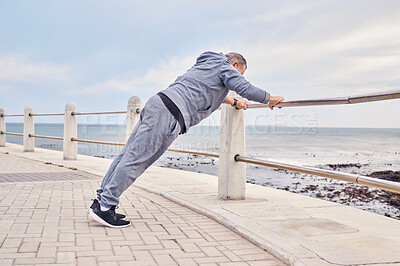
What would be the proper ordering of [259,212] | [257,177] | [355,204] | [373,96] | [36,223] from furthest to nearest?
[257,177]
[355,204]
[259,212]
[36,223]
[373,96]

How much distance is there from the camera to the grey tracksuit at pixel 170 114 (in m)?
2.97

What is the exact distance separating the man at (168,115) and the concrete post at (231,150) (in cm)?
93

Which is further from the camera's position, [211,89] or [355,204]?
[355,204]

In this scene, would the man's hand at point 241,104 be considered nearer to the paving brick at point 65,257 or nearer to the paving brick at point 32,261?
the paving brick at point 65,257

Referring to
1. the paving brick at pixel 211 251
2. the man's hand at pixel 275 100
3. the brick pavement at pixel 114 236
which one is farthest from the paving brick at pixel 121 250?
the man's hand at pixel 275 100

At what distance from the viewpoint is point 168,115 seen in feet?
9.73

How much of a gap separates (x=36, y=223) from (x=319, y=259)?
210cm

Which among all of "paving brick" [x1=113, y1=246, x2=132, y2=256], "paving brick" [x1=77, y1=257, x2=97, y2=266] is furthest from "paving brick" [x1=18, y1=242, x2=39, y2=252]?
"paving brick" [x1=113, y1=246, x2=132, y2=256]

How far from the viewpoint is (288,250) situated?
2.53m

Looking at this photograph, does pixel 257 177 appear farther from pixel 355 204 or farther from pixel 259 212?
pixel 259 212

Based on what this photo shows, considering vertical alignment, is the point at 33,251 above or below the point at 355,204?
above

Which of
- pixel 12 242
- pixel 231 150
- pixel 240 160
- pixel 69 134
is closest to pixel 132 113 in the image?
pixel 69 134

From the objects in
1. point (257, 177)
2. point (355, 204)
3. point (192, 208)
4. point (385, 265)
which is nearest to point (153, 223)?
point (192, 208)

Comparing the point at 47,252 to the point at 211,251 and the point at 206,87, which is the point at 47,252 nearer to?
the point at 211,251
